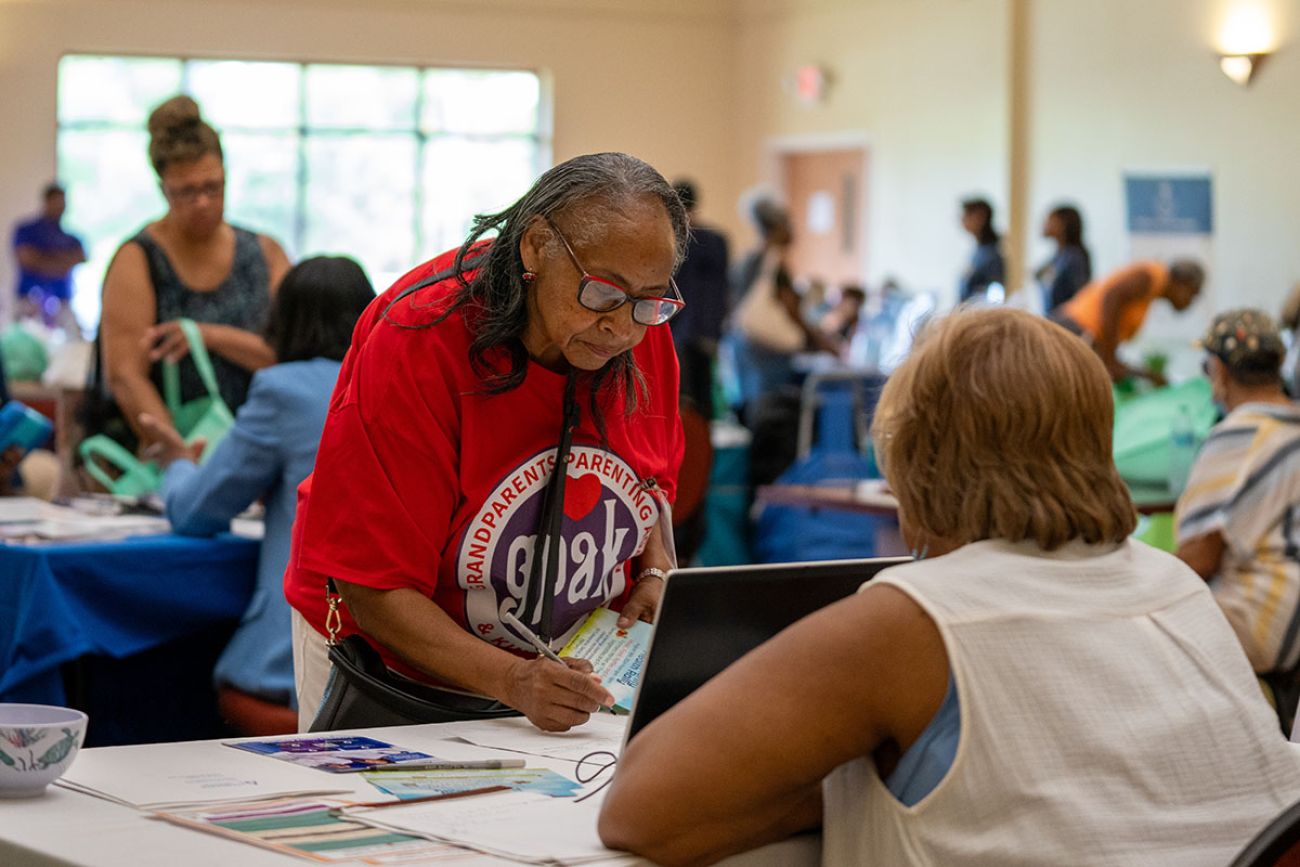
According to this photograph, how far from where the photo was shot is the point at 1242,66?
9000 millimetres

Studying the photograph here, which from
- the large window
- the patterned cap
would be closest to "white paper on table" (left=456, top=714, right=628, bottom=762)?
the patterned cap

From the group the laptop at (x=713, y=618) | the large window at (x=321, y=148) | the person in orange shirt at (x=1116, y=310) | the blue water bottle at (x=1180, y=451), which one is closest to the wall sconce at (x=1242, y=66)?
the person in orange shirt at (x=1116, y=310)

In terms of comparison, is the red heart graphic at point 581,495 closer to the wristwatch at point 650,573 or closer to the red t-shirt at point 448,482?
the red t-shirt at point 448,482

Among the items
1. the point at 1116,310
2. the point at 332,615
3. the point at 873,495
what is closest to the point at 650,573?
the point at 332,615

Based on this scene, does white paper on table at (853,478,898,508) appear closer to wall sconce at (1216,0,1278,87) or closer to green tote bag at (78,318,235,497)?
green tote bag at (78,318,235,497)

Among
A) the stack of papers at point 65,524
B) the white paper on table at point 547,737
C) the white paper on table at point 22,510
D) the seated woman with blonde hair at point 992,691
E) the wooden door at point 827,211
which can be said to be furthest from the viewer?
the wooden door at point 827,211

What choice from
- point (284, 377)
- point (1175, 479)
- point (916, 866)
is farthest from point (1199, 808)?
point (1175, 479)

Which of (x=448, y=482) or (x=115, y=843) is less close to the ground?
(x=448, y=482)

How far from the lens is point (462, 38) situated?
1357 centimetres

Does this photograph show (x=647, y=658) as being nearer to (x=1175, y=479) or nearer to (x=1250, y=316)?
(x=1250, y=316)

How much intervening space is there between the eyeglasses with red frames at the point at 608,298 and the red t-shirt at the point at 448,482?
0.47 feet

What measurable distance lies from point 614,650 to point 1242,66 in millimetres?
8115

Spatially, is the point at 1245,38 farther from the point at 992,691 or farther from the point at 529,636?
the point at 992,691

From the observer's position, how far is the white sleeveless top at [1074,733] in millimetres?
1283
